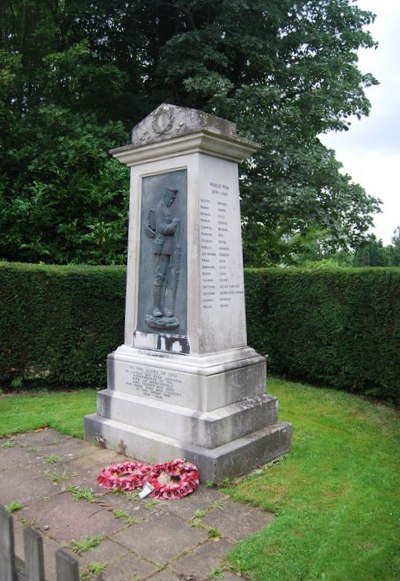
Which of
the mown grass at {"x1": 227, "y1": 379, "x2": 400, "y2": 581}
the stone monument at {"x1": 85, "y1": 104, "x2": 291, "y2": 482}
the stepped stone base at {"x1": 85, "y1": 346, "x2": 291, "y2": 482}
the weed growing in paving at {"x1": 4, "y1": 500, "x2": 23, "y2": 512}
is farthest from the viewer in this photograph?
the stone monument at {"x1": 85, "y1": 104, "x2": 291, "y2": 482}

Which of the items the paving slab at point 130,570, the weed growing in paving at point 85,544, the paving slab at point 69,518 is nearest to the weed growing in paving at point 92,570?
the paving slab at point 130,570

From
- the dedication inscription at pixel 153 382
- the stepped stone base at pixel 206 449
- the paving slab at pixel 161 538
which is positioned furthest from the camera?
the dedication inscription at pixel 153 382

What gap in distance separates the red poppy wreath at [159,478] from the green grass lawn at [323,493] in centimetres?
36

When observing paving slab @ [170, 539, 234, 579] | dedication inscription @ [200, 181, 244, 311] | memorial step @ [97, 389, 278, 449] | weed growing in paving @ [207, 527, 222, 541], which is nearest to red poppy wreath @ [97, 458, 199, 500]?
memorial step @ [97, 389, 278, 449]

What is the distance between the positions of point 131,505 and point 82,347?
184 inches

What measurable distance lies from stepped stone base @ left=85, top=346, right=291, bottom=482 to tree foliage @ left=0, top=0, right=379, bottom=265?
5.66 m

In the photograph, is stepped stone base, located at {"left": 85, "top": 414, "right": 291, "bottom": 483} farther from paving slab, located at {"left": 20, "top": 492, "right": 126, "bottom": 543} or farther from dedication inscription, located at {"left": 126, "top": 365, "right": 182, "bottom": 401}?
paving slab, located at {"left": 20, "top": 492, "right": 126, "bottom": 543}

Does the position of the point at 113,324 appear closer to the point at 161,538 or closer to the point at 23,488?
the point at 23,488

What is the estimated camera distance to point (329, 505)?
368cm

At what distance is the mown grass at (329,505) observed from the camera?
288 centimetres

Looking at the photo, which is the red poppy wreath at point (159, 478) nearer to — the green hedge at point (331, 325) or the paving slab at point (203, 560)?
the paving slab at point (203, 560)

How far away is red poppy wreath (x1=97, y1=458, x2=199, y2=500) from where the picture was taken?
12.5ft

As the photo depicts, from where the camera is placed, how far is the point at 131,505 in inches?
145

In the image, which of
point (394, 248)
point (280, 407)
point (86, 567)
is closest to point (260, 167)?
point (280, 407)
